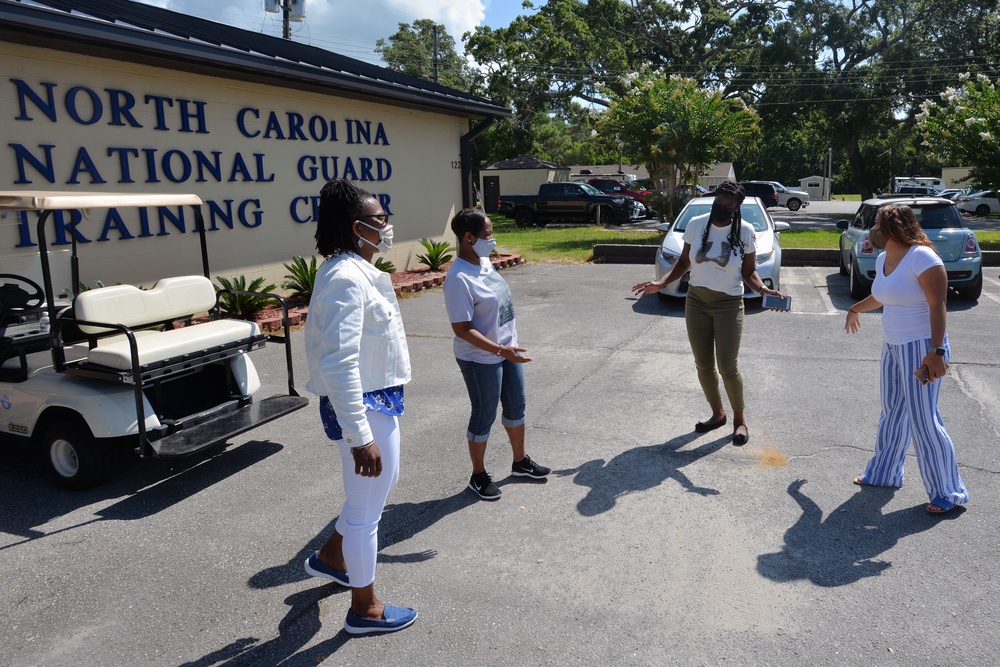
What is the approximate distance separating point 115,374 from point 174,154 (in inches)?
233

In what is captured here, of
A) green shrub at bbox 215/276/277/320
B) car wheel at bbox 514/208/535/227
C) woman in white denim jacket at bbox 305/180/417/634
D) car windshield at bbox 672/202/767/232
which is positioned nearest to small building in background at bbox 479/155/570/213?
car wheel at bbox 514/208/535/227

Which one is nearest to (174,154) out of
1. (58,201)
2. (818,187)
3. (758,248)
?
(58,201)

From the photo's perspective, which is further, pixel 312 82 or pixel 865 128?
pixel 865 128

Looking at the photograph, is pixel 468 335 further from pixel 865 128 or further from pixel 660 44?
pixel 660 44

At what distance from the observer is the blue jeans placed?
426 cm

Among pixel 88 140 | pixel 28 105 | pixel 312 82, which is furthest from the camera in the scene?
pixel 312 82

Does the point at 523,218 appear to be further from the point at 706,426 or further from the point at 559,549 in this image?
the point at 559,549

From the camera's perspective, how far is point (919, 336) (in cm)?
409

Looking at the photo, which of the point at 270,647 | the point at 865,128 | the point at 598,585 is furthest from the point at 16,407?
the point at 865,128

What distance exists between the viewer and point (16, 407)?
4.80 m

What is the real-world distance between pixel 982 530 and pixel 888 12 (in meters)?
35.2

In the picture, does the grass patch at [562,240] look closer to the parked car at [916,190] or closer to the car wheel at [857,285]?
the car wheel at [857,285]

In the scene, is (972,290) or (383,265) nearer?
(972,290)

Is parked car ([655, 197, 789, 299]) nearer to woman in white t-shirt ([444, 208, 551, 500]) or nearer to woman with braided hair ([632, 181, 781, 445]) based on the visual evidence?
woman with braided hair ([632, 181, 781, 445])
